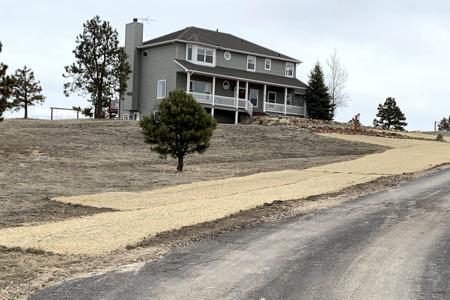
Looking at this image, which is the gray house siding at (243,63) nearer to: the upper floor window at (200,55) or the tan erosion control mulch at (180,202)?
the upper floor window at (200,55)

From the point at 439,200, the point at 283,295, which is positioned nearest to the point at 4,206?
the point at 283,295

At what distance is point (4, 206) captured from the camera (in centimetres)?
1338

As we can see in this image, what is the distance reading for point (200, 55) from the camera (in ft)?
158

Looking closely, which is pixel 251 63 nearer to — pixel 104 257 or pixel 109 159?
pixel 109 159

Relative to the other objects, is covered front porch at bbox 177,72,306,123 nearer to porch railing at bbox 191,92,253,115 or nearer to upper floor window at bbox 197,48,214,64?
porch railing at bbox 191,92,253,115

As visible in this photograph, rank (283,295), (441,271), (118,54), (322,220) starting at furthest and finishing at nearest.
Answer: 1. (118,54)
2. (322,220)
3. (441,271)
4. (283,295)

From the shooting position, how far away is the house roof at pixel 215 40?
158 ft

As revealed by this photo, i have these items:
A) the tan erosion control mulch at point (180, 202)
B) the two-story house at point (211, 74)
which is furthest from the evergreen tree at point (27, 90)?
the tan erosion control mulch at point (180, 202)

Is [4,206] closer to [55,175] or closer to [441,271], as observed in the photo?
[55,175]

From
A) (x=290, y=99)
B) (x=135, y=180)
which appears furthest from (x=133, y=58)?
(x=135, y=180)

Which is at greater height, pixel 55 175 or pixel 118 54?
pixel 118 54

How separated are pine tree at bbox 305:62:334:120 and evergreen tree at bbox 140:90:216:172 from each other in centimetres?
3156

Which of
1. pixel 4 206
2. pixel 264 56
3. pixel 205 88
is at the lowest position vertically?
pixel 4 206

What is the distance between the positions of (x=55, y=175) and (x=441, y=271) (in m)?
14.6
